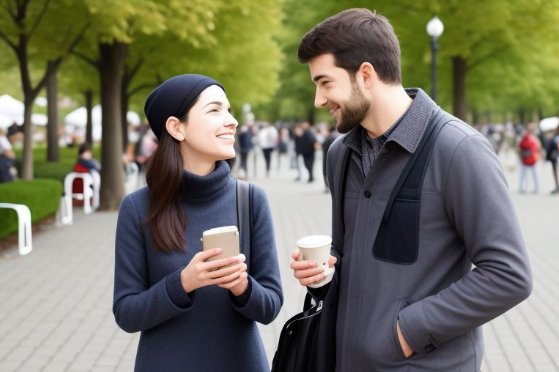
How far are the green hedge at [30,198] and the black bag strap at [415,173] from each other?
398 inches

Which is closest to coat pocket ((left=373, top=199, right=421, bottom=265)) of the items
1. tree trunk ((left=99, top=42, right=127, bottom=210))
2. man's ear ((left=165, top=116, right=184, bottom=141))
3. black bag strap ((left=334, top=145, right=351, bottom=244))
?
black bag strap ((left=334, top=145, right=351, bottom=244))

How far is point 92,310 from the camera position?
323 inches

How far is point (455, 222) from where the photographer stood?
2.46m

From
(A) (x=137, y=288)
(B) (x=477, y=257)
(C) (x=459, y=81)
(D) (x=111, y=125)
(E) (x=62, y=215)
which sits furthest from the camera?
(C) (x=459, y=81)

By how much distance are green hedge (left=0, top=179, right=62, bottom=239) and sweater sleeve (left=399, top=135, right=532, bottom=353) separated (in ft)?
33.5

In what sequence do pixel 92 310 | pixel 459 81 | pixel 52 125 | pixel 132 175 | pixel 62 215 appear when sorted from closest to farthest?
pixel 92 310 → pixel 62 215 → pixel 132 175 → pixel 52 125 → pixel 459 81

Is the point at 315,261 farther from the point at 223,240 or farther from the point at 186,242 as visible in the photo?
the point at 186,242

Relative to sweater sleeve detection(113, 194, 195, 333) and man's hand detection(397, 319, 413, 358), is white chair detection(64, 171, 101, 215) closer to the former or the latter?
sweater sleeve detection(113, 194, 195, 333)

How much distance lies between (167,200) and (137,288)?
299 mm

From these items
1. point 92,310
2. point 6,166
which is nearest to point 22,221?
point 92,310

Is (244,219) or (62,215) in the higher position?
(244,219)

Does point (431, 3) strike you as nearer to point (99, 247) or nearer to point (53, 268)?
point (99, 247)

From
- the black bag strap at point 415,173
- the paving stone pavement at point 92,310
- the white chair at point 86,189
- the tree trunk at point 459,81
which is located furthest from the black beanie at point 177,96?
the tree trunk at point 459,81

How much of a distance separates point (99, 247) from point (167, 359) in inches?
383
